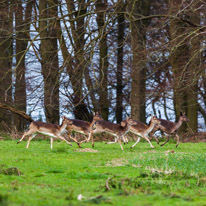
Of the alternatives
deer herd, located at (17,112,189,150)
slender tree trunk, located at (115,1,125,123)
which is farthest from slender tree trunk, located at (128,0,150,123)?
deer herd, located at (17,112,189,150)

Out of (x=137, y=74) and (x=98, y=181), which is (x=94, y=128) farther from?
(x=98, y=181)

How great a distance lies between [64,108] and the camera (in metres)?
27.8

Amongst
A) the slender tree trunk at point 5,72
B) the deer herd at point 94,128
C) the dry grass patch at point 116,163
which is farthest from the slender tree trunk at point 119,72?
the dry grass patch at point 116,163

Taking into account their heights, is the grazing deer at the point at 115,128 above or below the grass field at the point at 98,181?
above

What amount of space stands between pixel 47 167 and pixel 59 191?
3.64m

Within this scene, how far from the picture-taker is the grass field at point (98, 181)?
649cm

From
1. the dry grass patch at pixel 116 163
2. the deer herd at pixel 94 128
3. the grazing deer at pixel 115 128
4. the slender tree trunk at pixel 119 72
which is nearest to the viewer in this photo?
the dry grass patch at pixel 116 163

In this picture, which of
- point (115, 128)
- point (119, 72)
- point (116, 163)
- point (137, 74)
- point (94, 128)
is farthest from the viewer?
point (119, 72)

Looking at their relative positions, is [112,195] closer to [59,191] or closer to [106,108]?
[59,191]

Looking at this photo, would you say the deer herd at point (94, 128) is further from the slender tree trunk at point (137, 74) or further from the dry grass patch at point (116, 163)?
the slender tree trunk at point (137, 74)

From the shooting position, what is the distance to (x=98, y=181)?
28.9ft

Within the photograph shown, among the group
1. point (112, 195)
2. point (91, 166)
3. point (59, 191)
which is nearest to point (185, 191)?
point (112, 195)

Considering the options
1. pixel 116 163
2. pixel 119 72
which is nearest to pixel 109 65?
pixel 119 72

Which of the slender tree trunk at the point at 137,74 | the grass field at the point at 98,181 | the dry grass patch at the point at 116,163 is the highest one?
the slender tree trunk at the point at 137,74
